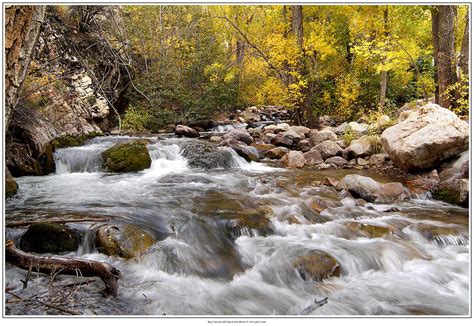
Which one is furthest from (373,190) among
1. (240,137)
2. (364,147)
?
(240,137)

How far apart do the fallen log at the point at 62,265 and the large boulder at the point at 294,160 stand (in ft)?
23.4

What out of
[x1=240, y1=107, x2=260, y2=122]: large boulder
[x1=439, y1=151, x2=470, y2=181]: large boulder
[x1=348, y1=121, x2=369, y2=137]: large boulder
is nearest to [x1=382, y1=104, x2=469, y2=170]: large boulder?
[x1=439, y1=151, x2=470, y2=181]: large boulder

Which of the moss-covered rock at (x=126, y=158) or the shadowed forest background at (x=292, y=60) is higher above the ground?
the shadowed forest background at (x=292, y=60)

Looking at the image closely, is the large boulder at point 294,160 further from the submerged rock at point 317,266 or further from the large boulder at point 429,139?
the submerged rock at point 317,266

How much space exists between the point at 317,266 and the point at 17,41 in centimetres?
359

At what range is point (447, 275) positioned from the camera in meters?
4.21

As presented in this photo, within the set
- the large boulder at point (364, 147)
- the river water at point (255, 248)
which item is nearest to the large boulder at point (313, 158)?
the large boulder at point (364, 147)

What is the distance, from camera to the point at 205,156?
32.9 feet

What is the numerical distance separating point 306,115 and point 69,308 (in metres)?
12.5

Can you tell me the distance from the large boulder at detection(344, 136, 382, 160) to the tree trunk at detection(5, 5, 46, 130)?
8.68 m

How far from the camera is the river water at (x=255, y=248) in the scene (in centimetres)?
348

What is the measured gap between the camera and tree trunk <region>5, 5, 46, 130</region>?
262 centimetres

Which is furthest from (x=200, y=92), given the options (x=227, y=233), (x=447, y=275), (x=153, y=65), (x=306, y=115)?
(x=447, y=275)

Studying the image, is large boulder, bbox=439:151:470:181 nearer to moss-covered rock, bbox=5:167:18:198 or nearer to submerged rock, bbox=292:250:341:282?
submerged rock, bbox=292:250:341:282
